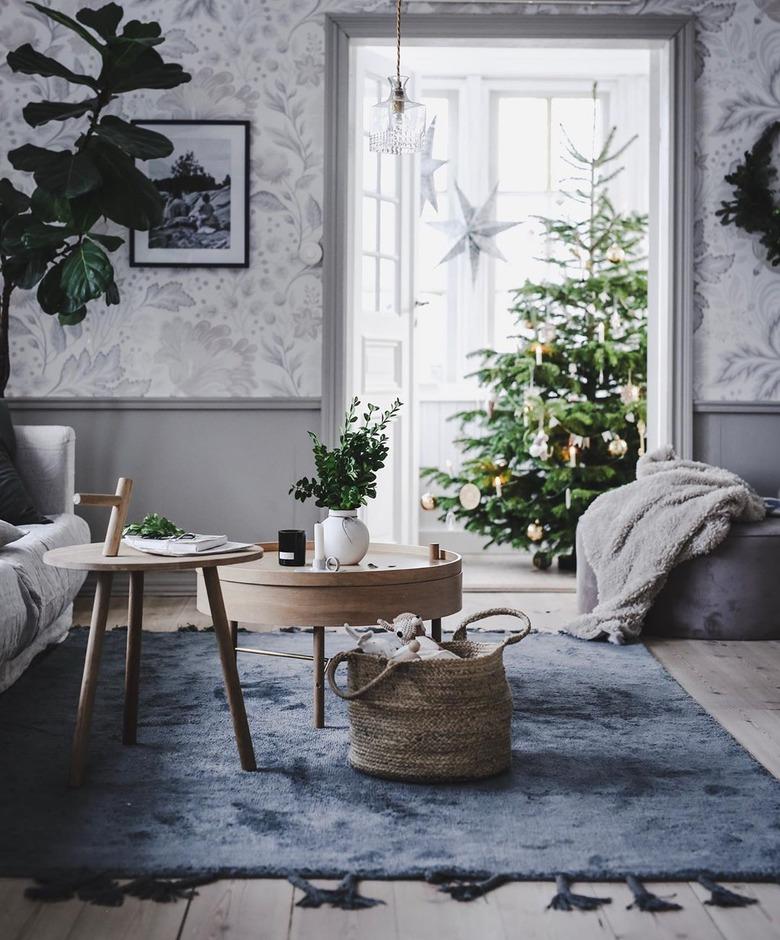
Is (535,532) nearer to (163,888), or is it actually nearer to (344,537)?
(344,537)

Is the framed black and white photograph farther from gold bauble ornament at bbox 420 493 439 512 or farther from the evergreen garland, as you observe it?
the evergreen garland

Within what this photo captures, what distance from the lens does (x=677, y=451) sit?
4719 mm

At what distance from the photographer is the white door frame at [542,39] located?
15.2ft

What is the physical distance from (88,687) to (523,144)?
15.8ft

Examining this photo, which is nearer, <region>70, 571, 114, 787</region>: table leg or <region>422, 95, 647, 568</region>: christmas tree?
<region>70, 571, 114, 787</region>: table leg

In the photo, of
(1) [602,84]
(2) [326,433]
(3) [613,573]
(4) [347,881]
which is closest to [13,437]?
(2) [326,433]

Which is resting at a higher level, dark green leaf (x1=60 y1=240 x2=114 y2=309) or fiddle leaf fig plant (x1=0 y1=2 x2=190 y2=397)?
fiddle leaf fig plant (x1=0 y1=2 x2=190 y2=397)

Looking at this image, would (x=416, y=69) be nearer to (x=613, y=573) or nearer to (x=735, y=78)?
(x=735, y=78)

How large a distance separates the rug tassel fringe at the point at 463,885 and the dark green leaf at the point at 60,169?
8.83 ft

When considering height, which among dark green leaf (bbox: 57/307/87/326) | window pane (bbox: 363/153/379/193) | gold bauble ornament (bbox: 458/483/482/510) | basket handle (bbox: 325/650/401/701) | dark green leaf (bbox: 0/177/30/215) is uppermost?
window pane (bbox: 363/153/379/193)

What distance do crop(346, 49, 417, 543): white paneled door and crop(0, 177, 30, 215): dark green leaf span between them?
1335 millimetres

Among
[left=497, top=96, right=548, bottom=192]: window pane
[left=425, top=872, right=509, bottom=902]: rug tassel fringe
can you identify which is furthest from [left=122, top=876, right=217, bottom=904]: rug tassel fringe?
[left=497, top=96, right=548, bottom=192]: window pane

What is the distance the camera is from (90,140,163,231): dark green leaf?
3.94 meters

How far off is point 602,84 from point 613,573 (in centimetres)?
344
